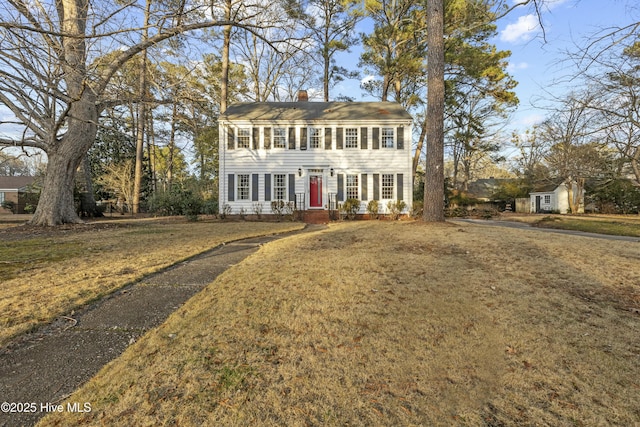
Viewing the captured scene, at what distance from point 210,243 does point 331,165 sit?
34.6 feet

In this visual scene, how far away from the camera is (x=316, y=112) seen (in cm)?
1750

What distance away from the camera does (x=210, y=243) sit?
6.98 m

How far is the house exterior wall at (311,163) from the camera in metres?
16.4

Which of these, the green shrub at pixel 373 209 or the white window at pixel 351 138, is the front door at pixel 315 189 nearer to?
the white window at pixel 351 138

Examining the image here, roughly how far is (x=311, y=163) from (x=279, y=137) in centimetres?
236

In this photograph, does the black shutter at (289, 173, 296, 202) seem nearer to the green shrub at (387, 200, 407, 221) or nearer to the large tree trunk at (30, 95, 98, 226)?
the green shrub at (387, 200, 407, 221)

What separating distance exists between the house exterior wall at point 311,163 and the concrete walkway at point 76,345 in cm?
1260

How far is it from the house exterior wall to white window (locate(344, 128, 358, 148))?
0.12 metres

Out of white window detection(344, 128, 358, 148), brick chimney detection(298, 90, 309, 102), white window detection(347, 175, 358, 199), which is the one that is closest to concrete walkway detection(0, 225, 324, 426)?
white window detection(347, 175, 358, 199)

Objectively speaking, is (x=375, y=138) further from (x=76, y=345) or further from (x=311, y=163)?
(x=76, y=345)

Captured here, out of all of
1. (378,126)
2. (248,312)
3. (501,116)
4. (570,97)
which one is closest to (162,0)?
(248,312)

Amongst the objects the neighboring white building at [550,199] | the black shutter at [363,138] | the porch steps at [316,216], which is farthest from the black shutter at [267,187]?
the neighboring white building at [550,199]

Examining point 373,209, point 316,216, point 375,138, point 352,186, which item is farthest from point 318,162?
point 373,209

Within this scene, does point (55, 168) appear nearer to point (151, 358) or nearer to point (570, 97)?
point (151, 358)
